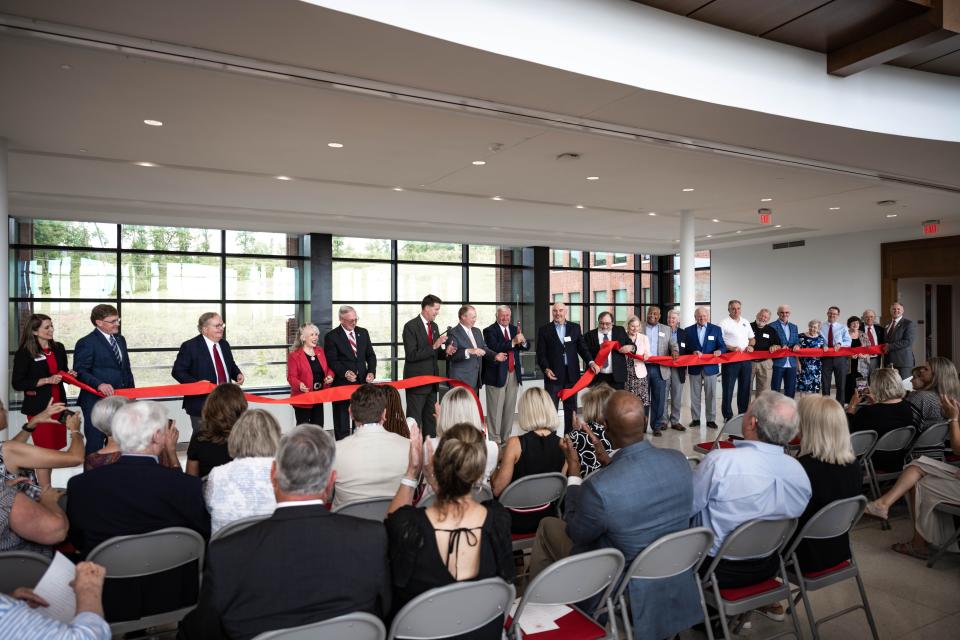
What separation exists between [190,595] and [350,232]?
9.63 metres

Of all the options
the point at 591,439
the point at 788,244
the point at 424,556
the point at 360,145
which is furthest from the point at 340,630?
the point at 788,244

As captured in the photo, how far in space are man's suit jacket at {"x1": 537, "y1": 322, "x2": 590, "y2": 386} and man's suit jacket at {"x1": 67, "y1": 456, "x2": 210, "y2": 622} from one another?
5.80 m

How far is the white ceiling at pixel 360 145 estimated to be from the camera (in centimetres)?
405

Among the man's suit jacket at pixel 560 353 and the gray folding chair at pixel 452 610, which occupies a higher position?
the man's suit jacket at pixel 560 353

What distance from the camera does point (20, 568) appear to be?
7.63ft

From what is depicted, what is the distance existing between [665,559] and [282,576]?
1.48m

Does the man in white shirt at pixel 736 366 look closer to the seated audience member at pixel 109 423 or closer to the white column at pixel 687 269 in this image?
the white column at pixel 687 269

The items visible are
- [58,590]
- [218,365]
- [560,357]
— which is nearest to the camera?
[58,590]

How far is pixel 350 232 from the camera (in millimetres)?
11906

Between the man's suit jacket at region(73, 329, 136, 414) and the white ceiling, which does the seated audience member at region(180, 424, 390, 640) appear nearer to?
the white ceiling

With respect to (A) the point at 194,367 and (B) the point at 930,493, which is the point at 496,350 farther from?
(B) the point at 930,493

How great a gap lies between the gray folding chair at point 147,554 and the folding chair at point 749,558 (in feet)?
7.02

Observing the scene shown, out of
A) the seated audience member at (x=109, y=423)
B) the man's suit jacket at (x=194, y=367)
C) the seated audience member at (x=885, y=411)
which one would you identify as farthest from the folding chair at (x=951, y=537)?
the man's suit jacket at (x=194, y=367)

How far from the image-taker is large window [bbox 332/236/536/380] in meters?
12.6
